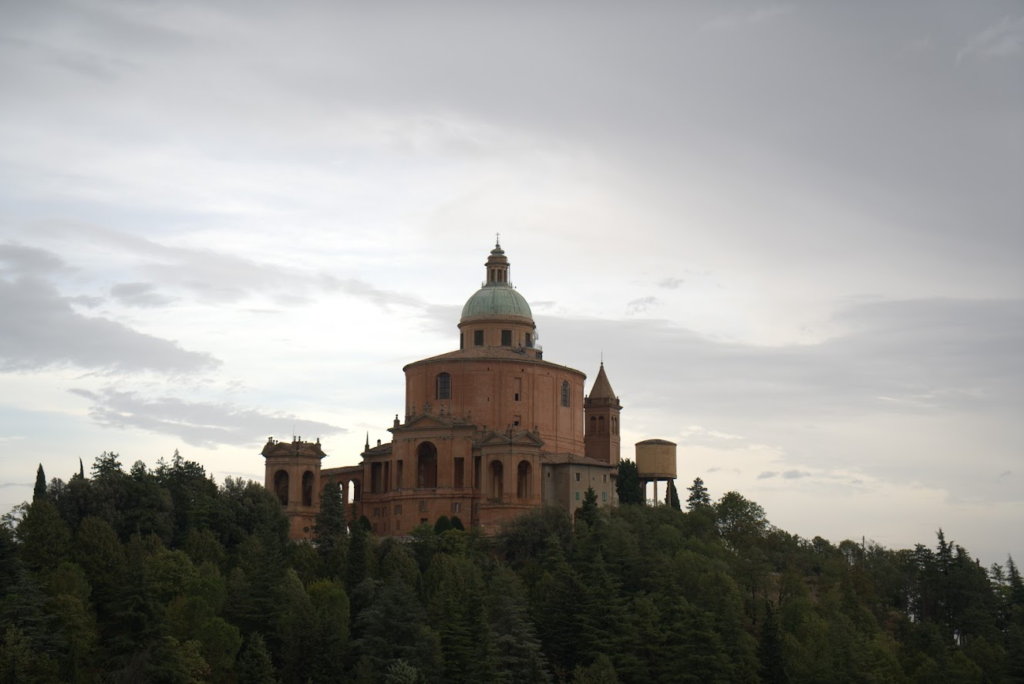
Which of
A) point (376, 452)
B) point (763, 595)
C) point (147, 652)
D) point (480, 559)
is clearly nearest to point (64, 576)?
point (147, 652)

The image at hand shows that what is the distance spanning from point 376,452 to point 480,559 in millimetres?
18893

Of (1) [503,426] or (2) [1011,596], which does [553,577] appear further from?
(2) [1011,596]

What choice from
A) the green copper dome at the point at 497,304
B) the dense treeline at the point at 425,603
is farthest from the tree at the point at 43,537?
the green copper dome at the point at 497,304

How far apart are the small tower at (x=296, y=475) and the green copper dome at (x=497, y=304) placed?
1536cm

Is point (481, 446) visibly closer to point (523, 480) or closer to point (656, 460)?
point (523, 480)

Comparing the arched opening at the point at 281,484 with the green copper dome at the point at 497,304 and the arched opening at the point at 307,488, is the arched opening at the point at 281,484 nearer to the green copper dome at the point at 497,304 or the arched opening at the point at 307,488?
the arched opening at the point at 307,488

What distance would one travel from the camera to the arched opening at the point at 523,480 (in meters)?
98.9

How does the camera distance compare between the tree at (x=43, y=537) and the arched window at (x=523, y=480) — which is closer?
the tree at (x=43, y=537)

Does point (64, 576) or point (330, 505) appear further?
point (330, 505)

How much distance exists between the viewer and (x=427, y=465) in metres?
102

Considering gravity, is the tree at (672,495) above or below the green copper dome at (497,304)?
below

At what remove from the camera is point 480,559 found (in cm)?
8900

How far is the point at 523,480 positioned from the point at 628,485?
9.08 metres

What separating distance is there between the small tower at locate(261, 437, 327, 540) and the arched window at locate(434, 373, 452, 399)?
886 cm
